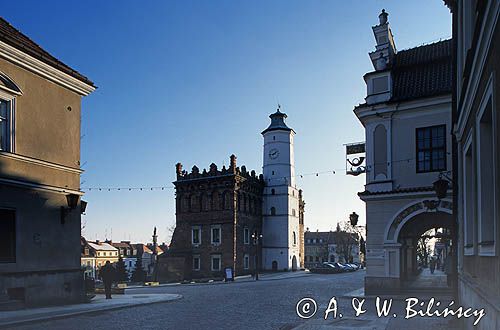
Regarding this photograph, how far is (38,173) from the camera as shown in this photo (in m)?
17.0

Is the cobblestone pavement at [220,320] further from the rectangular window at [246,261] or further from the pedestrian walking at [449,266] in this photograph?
the rectangular window at [246,261]

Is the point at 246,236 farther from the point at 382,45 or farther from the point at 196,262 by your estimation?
the point at 382,45

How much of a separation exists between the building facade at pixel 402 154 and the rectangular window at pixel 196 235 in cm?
3877

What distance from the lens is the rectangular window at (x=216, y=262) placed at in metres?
59.1

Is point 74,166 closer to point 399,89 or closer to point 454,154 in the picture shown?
point 454,154

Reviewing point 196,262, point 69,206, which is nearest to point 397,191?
point 69,206

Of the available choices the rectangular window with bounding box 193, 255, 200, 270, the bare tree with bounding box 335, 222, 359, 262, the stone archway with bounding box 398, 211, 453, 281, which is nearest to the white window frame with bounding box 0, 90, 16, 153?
the stone archway with bounding box 398, 211, 453, 281

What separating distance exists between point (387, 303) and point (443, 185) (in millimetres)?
4880

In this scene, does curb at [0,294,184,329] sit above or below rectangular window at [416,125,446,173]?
below

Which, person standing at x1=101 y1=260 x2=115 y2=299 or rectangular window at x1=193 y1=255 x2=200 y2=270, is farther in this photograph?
rectangular window at x1=193 y1=255 x2=200 y2=270

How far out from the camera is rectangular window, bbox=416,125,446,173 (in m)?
22.0

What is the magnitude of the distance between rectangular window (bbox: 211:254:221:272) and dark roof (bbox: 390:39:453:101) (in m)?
38.9

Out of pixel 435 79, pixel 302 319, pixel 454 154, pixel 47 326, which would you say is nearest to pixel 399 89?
pixel 435 79

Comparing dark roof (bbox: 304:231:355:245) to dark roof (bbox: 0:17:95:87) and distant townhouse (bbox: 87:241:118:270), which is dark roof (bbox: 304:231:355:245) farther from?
dark roof (bbox: 0:17:95:87)
